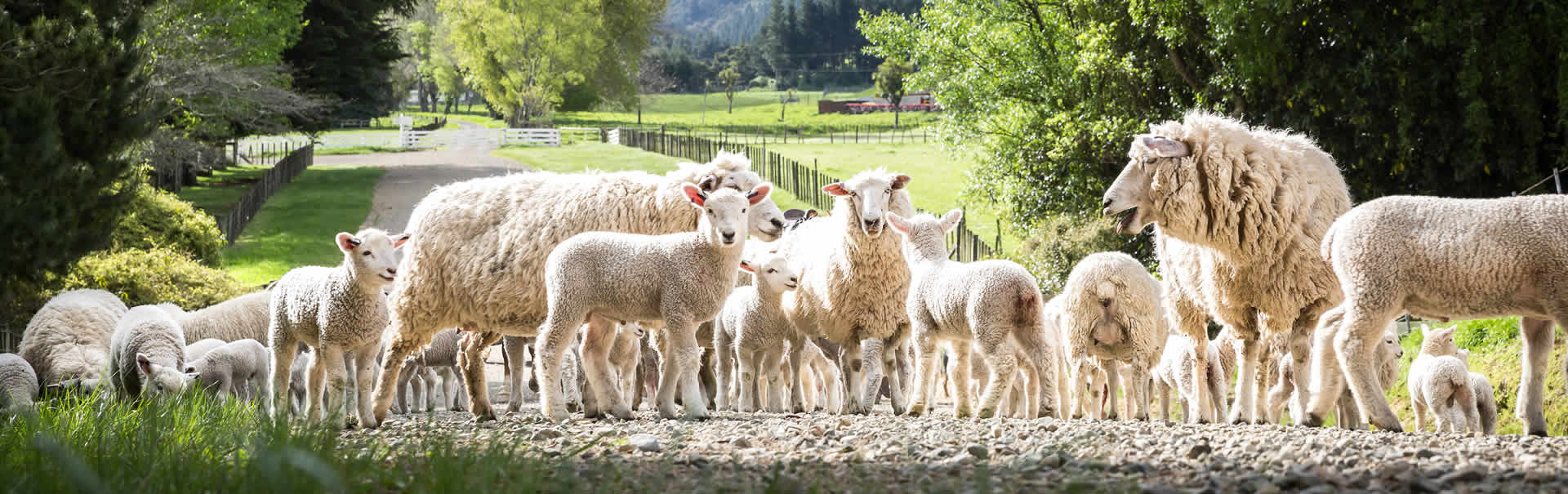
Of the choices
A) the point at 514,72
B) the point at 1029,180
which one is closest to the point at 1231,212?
the point at 1029,180

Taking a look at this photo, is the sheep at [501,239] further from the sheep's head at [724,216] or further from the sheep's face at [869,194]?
the sheep's head at [724,216]

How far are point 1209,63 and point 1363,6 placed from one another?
3.40 meters

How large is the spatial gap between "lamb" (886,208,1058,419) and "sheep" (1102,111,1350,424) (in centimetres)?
79

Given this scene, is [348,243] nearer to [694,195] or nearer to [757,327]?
[694,195]

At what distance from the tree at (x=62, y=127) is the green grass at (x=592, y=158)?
28.6m

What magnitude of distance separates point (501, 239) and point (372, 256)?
136 cm

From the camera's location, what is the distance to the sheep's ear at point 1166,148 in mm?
7809

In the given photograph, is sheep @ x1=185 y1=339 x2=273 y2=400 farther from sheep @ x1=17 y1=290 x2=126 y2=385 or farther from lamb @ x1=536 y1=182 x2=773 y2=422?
lamb @ x1=536 y1=182 x2=773 y2=422

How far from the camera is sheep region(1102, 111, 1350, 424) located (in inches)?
308

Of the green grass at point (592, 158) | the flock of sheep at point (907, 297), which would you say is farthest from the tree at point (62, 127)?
the green grass at point (592, 158)

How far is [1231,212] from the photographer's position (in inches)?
308

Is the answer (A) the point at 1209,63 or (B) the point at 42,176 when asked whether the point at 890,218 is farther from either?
(A) the point at 1209,63

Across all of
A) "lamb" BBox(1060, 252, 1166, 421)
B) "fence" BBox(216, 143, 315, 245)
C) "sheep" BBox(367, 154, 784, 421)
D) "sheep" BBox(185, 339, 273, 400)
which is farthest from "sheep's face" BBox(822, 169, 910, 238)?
"fence" BBox(216, 143, 315, 245)

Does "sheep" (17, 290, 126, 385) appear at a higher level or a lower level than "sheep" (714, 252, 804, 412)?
lower
